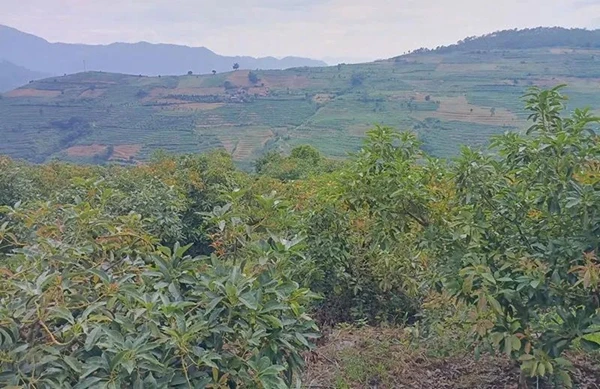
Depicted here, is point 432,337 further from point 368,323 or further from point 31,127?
point 31,127

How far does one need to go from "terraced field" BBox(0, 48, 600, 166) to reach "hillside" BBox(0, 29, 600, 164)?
0.13 m

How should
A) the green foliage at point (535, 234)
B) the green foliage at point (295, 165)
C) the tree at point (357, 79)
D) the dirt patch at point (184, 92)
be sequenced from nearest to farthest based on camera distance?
the green foliage at point (535, 234), the green foliage at point (295, 165), the tree at point (357, 79), the dirt patch at point (184, 92)

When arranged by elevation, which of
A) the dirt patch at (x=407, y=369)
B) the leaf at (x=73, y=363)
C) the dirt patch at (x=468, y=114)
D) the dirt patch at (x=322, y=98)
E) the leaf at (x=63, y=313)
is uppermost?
the leaf at (x=63, y=313)

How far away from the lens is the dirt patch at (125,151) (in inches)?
1657

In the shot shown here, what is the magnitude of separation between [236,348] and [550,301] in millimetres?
1487

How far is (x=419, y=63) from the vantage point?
241 ft

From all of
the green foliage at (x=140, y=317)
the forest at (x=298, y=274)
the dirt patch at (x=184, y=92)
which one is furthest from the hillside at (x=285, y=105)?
the green foliage at (x=140, y=317)

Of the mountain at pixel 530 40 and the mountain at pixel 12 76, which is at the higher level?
the mountain at pixel 530 40

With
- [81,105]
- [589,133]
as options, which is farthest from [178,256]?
[81,105]

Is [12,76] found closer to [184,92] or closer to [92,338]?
[184,92]

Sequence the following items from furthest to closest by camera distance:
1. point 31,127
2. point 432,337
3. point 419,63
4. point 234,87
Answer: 1. point 419,63
2. point 234,87
3. point 31,127
4. point 432,337

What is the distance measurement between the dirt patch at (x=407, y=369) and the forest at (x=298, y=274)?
3 cm

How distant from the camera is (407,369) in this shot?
10.3 ft

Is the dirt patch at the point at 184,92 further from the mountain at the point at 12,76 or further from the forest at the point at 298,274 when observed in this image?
the mountain at the point at 12,76
